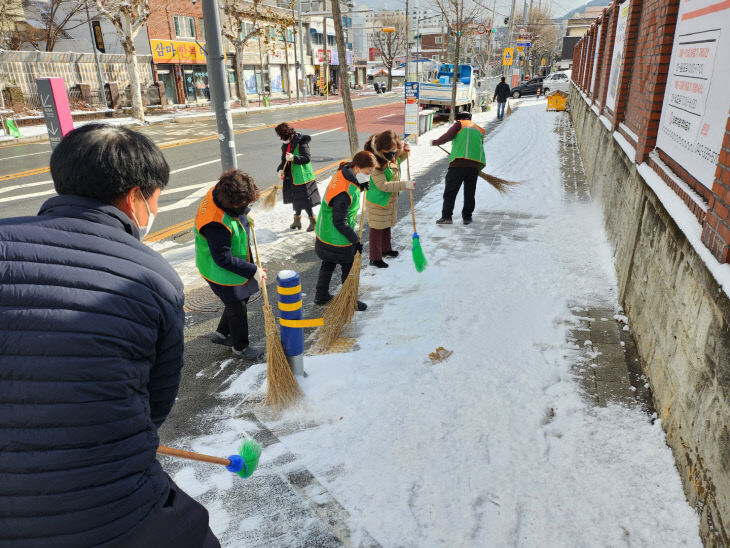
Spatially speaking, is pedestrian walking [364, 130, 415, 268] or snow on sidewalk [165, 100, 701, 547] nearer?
snow on sidewalk [165, 100, 701, 547]

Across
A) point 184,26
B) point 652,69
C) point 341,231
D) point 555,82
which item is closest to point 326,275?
point 341,231

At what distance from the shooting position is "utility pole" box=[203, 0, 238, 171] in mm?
5828

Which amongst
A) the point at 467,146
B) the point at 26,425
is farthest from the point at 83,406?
the point at 467,146

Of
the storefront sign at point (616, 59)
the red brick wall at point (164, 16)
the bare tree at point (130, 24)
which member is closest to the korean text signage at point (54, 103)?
the storefront sign at point (616, 59)

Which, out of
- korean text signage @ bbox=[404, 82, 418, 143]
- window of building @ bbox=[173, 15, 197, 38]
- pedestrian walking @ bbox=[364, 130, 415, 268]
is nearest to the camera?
pedestrian walking @ bbox=[364, 130, 415, 268]

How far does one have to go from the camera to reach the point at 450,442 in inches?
123

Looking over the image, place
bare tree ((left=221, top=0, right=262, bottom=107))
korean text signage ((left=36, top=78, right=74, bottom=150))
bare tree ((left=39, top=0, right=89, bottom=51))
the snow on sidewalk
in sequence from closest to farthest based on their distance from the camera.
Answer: the snow on sidewalk
korean text signage ((left=36, top=78, right=74, bottom=150))
bare tree ((left=221, top=0, right=262, bottom=107))
bare tree ((left=39, top=0, right=89, bottom=51))

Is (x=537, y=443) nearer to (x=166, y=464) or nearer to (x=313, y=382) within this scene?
(x=313, y=382)

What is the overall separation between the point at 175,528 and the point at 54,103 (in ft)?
21.1

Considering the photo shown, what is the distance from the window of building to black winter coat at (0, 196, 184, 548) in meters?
39.7

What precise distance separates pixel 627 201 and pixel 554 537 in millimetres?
4228

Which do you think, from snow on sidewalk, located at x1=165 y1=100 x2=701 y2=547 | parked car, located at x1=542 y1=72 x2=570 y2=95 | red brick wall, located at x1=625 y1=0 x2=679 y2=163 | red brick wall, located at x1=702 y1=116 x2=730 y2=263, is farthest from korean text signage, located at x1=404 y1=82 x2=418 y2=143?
parked car, located at x1=542 y1=72 x2=570 y2=95

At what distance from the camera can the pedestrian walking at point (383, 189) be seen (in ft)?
18.2

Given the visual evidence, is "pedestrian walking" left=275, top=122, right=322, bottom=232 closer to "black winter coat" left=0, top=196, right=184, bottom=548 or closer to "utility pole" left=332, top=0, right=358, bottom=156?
"utility pole" left=332, top=0, right=358, bottom=156
